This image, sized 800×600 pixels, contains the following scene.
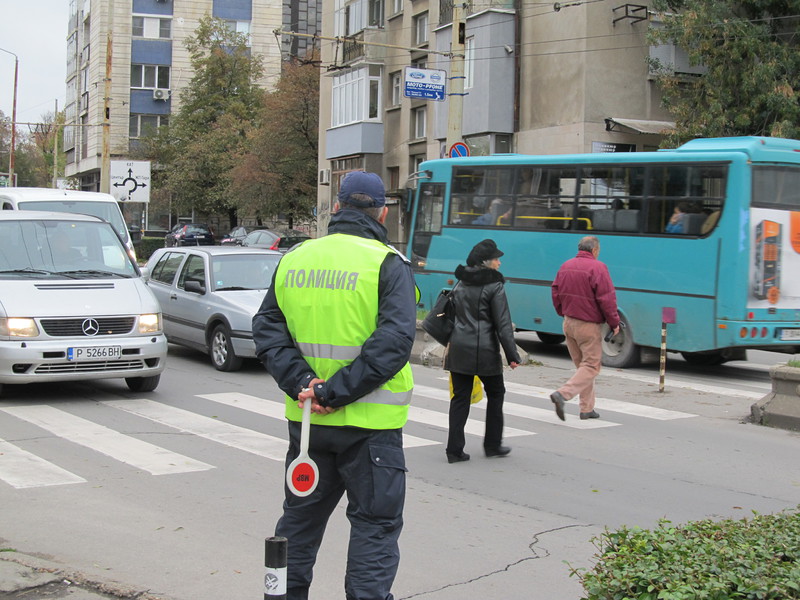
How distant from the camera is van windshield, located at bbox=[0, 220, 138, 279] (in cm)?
1048

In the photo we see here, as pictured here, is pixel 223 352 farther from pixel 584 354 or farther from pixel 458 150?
pixel 458 150

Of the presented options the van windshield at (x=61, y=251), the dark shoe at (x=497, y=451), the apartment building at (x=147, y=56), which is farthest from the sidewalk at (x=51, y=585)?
the apartment building at (x=147, y=56)

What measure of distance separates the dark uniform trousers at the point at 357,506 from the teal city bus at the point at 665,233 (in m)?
10.5

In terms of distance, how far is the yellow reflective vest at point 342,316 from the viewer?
12.3 feet

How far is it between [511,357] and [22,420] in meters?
4.75

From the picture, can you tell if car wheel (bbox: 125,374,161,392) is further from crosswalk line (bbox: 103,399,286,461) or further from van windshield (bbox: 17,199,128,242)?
van windshield (bbox: 17,199,128,242)

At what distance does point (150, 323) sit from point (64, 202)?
746 centimetres

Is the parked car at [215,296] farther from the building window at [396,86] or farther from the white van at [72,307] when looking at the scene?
the building window at [396,86]

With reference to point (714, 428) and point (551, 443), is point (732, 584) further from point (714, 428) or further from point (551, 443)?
point (714, 428)

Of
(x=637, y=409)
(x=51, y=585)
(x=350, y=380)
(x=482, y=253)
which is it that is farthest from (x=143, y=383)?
(x=350, y=380)

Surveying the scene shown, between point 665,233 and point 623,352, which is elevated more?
point 665,233

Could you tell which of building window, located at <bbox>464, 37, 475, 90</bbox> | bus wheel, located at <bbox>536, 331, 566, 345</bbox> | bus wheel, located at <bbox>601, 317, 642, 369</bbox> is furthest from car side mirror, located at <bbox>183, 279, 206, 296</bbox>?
building window, located at <bbox>464, 37, 475, 90</bbox>

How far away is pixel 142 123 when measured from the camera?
2670 inches

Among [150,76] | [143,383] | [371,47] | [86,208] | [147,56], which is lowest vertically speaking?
[143,383]
